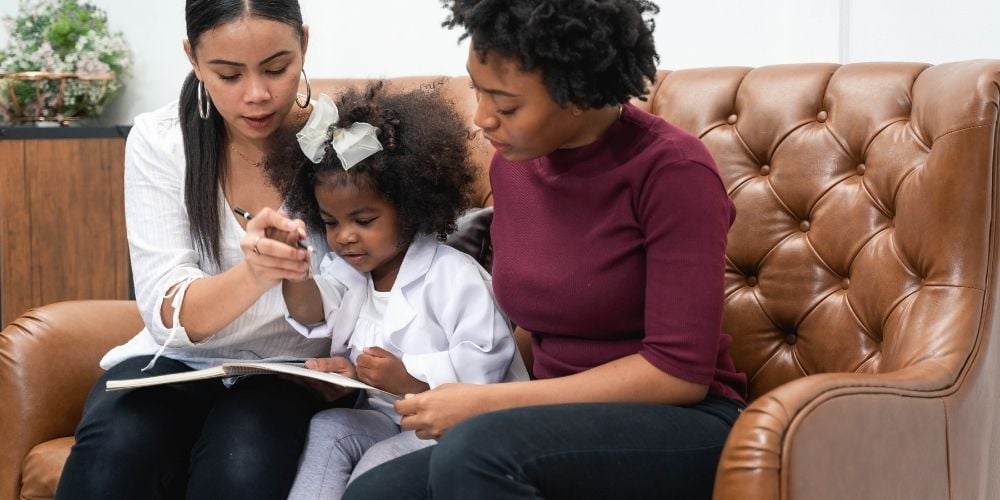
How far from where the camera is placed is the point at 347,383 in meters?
1.58

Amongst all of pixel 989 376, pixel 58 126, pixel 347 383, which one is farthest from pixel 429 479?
pixel 58 126

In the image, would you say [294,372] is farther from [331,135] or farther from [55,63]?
[55,63]

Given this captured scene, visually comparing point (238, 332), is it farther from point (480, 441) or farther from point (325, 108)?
point (480, 441)

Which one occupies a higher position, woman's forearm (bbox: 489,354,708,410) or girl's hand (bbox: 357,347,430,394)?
woman's forearm (bbox: 489,354,708,410)

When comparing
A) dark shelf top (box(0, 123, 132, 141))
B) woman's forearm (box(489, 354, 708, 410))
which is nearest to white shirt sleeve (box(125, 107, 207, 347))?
woman's forearm (box(489, 354, 708, 410))

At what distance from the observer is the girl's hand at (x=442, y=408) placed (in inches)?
58.9

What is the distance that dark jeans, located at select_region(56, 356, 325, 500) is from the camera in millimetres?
1665

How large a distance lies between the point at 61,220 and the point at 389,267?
172cm

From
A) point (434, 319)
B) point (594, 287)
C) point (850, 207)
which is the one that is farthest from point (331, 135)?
point (850, 207)

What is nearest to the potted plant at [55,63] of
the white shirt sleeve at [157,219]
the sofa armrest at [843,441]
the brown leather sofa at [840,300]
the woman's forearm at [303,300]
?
the brown leather sofa at [840,300]

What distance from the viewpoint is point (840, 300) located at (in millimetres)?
1894

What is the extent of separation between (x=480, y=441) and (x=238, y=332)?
690 millimetres

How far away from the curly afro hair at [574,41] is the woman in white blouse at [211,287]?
451 millimetres

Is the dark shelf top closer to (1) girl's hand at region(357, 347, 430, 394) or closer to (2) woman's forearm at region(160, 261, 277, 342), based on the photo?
(2) woman's forearm at region(160, 261, 277, 342)
